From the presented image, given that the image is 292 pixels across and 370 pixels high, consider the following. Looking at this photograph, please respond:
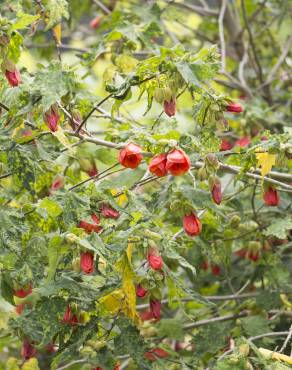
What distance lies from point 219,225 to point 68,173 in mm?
453

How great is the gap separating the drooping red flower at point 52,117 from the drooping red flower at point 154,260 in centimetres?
36

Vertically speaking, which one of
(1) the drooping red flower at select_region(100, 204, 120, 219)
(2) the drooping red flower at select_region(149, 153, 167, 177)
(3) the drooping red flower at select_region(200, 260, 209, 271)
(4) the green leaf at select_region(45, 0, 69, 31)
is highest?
(4) the green leaf at select_region(45, 0, 69, 31)

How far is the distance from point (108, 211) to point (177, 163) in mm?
232

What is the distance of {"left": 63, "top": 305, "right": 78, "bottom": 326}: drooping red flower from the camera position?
6.51ft

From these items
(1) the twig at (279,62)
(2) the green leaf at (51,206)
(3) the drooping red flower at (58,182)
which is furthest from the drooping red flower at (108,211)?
(1) the twig at (279,62)

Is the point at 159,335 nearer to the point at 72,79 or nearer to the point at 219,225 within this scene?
the point at 219,225

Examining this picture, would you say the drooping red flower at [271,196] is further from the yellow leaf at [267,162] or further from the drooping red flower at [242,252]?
the drooping red flower at [242,252]

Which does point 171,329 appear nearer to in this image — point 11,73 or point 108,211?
point 108,211

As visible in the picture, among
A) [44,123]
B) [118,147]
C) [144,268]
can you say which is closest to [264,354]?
[144,268]

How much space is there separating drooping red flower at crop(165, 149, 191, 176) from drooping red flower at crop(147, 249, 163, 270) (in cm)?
18

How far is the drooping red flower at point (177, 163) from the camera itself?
177cm

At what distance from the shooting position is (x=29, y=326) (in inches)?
82.0

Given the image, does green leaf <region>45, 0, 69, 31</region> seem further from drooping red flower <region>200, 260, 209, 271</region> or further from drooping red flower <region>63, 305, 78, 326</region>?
drooping red flower <region>200, 260, 209, 271</region>

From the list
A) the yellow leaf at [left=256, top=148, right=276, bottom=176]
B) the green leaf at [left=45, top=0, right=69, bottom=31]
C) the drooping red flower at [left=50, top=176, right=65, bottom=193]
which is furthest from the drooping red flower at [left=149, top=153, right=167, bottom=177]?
the green leaf at [left=45, top=0, right=69, bottom=31]
